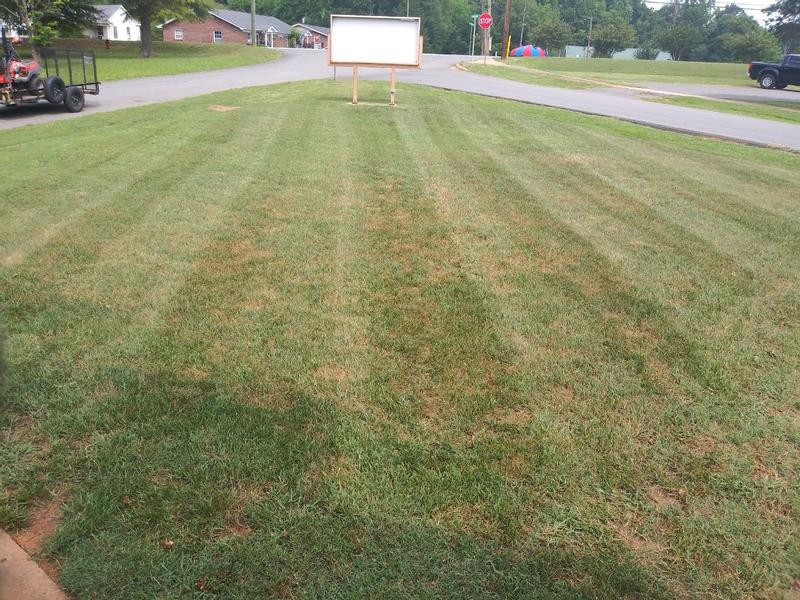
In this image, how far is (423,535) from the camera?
2.65 metres

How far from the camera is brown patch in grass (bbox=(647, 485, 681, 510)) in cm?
287

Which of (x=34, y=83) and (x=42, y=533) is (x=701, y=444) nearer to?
(x=42, y=533)

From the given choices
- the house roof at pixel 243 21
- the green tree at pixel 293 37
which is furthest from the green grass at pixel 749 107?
the green tree at pixel 293 37

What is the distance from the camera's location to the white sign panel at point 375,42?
636 inches

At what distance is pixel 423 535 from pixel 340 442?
0.75 metres

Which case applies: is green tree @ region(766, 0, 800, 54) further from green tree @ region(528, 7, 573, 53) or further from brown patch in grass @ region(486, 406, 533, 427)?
brown patch in grass @ region(486, 406, 533, 427)

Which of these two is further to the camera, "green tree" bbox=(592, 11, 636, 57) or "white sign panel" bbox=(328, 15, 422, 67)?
"green tree" bbox=(592, 11, 636, 57)

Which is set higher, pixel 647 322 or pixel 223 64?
pixel 223 64

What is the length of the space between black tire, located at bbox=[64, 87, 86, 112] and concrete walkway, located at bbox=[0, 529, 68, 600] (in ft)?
52.0

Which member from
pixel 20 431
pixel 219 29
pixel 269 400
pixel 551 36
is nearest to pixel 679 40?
pixel 551 36

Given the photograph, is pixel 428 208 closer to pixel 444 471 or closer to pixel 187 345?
pixel 187 345

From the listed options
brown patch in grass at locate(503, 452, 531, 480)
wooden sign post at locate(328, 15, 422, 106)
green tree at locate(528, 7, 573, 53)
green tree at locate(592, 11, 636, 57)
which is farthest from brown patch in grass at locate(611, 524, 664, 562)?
green tree at locate(528, 7, 573, 53)

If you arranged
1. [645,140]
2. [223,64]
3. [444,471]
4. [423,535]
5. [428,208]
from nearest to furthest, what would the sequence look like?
[423,535] < [444,471] < [428,208] < [645,140] < [223,64]

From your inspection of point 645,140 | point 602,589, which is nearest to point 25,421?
point 602,589
